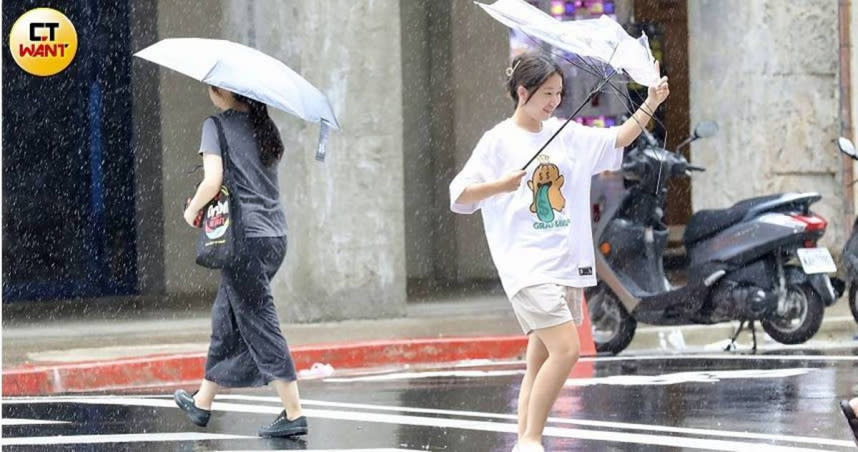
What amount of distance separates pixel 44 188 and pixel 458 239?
453 centimetres

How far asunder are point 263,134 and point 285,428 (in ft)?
4.40

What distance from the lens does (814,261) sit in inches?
503

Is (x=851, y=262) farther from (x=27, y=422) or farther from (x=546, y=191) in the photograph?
(x=546, y=191)

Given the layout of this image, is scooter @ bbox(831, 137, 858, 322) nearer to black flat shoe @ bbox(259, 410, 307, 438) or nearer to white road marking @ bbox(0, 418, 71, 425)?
black flat shoe @ bbox(259, 410, 307, 438)

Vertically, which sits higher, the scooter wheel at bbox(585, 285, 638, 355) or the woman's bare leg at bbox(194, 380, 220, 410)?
the woman's bare leg at bbox(194, 380, 220, 410)

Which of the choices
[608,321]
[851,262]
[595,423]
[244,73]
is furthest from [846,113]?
[244,73]

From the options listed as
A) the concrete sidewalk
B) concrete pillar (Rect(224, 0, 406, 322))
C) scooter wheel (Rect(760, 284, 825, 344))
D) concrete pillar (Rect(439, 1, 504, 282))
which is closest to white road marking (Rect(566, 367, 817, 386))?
scooter wheel (Rect(760, 284, 825, 344))

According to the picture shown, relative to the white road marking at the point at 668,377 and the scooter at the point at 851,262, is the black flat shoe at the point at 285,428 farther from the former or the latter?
the scooter at the point at 851,262

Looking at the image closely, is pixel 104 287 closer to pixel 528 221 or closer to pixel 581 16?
pixel 581 16

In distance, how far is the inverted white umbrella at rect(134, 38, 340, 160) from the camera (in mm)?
8633

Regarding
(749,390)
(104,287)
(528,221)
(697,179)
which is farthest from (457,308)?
(528,221)

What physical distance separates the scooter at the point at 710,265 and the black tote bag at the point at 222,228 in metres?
4.54

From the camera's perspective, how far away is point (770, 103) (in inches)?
662

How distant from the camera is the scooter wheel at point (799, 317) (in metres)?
12.9
